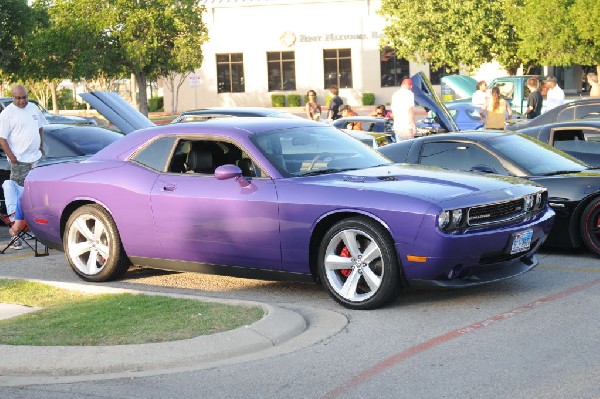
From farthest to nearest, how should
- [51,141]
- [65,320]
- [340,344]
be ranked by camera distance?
[51,141] → [65,320] → [340,344]

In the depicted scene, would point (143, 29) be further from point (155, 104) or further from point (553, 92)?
point (553, 92)

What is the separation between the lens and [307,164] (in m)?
9.42

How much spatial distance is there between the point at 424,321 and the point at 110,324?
236cm

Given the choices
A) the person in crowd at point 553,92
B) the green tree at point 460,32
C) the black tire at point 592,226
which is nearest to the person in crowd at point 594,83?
the person in crowd at point 553,92

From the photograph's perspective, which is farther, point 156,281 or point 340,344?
point 156,281

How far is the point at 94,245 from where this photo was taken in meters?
10.4

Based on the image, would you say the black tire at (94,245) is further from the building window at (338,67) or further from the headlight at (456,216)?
the building window at (338,67)

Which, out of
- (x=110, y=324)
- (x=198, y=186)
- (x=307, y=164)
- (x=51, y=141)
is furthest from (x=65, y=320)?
(x=51, y=141)

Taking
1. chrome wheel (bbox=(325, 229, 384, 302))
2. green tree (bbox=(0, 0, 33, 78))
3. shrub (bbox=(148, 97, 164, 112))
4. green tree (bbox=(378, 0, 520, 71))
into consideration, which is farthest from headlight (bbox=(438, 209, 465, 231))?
shrub (bbox=(148, 97, 164, 112))

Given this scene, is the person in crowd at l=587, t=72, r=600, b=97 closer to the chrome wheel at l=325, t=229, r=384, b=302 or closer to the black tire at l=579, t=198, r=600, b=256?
the black tire at l=579, t=198, r=600, b=256

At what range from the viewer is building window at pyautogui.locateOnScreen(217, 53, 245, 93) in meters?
61.6

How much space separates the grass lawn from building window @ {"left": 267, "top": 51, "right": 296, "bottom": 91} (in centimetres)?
5222

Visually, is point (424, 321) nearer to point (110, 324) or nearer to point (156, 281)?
point (110, 324)

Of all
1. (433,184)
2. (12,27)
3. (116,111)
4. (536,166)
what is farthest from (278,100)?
(433,184)
